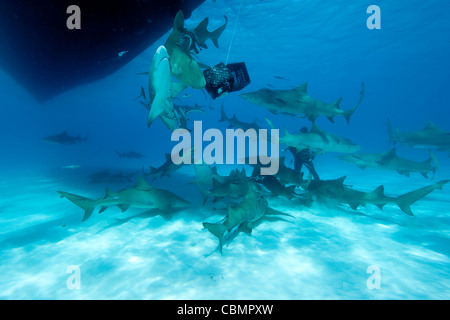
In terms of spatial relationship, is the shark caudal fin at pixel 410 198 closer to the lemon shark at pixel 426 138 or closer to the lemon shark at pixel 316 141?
the lemon shark at pixel 316 141

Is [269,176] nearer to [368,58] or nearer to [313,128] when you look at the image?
[313,128]

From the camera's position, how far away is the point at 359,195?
5.40m

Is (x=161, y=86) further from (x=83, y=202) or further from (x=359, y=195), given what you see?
(x=359, y=195)

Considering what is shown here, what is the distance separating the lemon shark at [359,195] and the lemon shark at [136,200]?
3.43 m

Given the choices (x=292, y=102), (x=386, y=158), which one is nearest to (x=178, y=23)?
(x=292, y=102)

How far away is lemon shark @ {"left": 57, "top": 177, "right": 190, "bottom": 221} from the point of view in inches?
167

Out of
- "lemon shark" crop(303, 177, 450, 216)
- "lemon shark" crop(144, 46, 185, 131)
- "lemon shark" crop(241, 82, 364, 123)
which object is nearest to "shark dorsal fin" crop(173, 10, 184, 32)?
"lemon shark" crop(144, 46, 185, 131)

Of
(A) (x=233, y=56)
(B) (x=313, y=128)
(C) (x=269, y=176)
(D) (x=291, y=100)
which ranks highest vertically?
(A) (x=233, y=56)

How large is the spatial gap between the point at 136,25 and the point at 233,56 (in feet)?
89.2

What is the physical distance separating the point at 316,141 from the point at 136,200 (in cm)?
485

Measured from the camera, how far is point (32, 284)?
2984 millimetres

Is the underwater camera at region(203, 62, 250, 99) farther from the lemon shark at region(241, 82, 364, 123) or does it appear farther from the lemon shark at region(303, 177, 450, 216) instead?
the lemon shark at region(303, 177, 450, 216)

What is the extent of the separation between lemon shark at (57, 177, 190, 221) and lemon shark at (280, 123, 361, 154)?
129 inches
